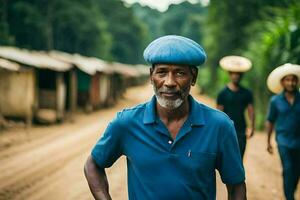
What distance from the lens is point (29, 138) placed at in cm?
1395

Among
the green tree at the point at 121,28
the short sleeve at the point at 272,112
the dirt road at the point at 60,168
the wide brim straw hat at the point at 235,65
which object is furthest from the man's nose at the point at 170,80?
the green tree at the point at 121,28

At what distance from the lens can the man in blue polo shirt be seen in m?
2.33

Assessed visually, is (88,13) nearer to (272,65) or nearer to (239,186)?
(272,65)

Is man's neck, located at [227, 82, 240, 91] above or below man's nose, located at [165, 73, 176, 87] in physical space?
below

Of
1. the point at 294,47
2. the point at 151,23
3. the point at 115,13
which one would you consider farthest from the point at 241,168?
the point at 151,23

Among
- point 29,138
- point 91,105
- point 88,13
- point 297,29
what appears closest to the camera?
point 297,29

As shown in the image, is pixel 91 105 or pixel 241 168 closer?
pixel 241 168

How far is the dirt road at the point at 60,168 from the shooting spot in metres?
7.77

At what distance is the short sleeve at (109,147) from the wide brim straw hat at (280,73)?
4.08 meters

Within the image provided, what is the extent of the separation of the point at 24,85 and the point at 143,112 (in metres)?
14.6

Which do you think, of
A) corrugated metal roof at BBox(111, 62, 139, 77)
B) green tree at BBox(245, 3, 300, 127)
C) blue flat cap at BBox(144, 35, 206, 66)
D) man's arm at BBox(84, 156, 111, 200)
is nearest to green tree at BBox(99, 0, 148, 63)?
corrugated metal roof at BBox(111, 62, 139, 77)

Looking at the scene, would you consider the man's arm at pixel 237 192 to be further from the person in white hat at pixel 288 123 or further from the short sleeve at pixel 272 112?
the short sleeve at pixel 272 112

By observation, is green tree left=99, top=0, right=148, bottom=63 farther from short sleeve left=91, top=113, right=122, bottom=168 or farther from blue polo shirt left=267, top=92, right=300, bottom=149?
short sleeve left=91, top=113, right=122, bottom=168

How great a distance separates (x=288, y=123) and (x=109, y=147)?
13.4ft
